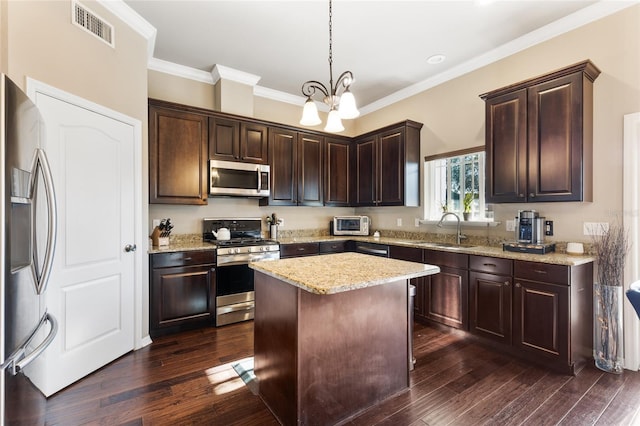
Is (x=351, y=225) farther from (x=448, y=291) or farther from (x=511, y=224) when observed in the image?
(x=511, y=224)

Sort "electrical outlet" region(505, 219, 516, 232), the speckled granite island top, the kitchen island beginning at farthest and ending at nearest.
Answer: "electrical outlet" region(505, 219, 516, 232) < the kitchen island < the speckled granite island top

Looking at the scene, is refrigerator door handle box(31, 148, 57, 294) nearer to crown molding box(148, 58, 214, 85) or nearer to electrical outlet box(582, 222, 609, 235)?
crown molding box(148, 58, 214, 85)

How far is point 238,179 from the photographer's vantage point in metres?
3.78

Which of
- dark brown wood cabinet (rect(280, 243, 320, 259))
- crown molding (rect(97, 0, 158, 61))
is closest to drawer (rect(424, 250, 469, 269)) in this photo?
dark brown wood cabinet (rect(280, 243, 320, 259))

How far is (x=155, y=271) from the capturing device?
3.02 m

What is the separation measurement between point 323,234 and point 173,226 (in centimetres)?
233

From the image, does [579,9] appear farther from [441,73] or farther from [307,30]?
[307,30]

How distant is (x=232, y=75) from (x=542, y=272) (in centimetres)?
400

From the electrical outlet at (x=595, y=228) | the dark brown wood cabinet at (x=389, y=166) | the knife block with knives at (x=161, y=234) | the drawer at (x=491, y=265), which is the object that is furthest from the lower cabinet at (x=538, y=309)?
the knife block with knives at (x=161, y=234)

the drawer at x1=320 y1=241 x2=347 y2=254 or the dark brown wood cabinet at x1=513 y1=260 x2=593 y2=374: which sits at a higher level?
the drawer at x1=320 y1=241 x2=347 y2=254

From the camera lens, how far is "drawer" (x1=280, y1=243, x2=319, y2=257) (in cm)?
390

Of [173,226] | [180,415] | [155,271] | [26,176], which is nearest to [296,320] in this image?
[180,415]

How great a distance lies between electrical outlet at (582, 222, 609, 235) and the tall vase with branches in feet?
0.09

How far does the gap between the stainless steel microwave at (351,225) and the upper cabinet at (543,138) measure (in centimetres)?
198
